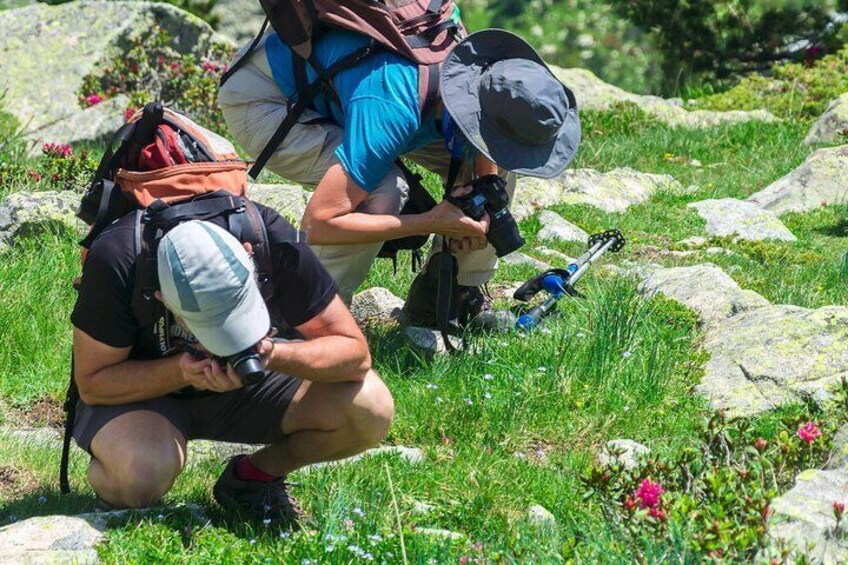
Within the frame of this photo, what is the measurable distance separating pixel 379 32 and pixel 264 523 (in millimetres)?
2314

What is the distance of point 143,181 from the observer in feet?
13.8

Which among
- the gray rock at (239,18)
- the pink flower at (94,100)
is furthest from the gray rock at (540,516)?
the gray rock at (239,18)

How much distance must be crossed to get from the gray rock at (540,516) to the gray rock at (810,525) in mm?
886

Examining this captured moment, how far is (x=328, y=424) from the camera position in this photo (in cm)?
444

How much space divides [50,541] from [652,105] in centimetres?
998

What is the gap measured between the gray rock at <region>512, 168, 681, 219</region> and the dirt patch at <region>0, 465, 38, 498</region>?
14.9 feet

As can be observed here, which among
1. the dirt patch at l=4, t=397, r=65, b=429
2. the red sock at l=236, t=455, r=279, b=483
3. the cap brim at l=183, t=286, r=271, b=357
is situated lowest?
the dirt patch at l=4, t=397, r=65, b=429

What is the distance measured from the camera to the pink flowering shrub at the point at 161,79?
460 inches

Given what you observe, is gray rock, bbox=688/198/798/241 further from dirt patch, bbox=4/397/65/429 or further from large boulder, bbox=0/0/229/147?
large boulder, bbox=0/0/229/147

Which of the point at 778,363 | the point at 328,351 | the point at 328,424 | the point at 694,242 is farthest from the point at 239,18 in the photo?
the point at 328,351

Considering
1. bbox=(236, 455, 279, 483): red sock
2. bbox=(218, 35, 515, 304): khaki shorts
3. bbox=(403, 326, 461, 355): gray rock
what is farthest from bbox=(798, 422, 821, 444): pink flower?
bbox=(218, 35, 515, 304): khaki shorts

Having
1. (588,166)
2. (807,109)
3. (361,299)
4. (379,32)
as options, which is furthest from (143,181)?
(807,109)

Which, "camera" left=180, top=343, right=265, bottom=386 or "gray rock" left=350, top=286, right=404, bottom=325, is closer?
"camera" left=180, top=343, right=265, bottom=386

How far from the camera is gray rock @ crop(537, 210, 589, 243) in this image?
8414mm
